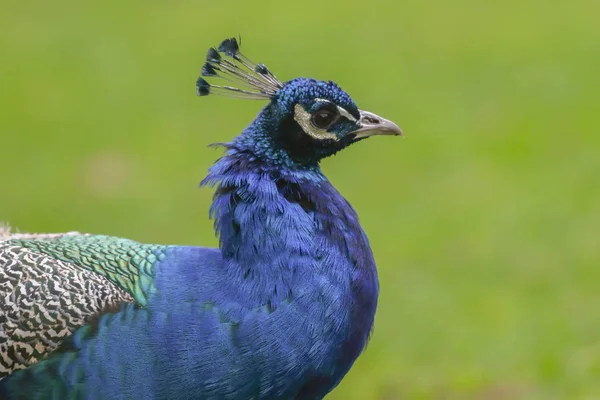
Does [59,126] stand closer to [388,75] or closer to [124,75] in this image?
[124,75]

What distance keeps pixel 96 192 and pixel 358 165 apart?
1.47 metres

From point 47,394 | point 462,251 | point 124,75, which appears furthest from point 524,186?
point 47,394

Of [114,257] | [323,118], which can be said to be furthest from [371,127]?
[114,257]

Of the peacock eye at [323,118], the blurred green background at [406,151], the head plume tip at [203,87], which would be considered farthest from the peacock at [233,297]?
the blurred green background at [406,151]

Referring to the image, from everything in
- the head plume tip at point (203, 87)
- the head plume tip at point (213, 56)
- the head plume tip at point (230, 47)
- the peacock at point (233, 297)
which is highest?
the head plume tip at point (230, 47)

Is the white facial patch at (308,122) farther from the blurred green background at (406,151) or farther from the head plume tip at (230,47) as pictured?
the blurred green background at (406,151)

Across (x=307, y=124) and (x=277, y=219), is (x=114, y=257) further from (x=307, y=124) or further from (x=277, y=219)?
(x=307, y=124)

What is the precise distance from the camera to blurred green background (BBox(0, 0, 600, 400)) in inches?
159

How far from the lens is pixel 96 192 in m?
5.25

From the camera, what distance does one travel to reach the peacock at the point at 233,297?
2217mm

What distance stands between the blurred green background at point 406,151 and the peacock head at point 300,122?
1537 mm

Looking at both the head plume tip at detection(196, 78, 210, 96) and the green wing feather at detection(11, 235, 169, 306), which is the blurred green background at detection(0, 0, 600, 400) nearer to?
the green wing feather at detection(11, 235, 169, 306)

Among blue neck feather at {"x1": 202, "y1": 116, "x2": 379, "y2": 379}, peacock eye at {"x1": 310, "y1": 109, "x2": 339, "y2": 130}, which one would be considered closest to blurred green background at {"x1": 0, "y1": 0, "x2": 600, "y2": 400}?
blue neck feather at {"x1": 202, "y1": 116, "x2": 379, "y2": 379}

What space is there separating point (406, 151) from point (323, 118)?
3.10 meters
